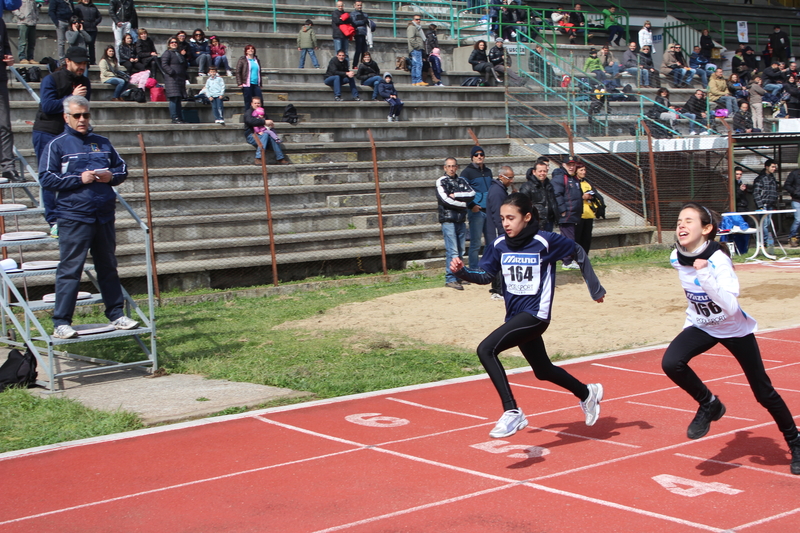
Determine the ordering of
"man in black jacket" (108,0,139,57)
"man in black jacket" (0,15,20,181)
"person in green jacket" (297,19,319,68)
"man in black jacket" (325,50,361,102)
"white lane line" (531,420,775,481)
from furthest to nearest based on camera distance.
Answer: "person in green jacket" (297,19,319,68) → "man in black jacket" (325,50,361,102) → "man in black jacket" (108,0,139,57) → "man in black jacket" (0,15,20,181) → "white lane line" (531,420,775,481)

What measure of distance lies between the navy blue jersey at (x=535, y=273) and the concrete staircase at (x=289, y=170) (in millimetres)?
9876

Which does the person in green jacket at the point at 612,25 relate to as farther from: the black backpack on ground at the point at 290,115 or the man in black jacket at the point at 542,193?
the man in black jacket at the point at 542,193

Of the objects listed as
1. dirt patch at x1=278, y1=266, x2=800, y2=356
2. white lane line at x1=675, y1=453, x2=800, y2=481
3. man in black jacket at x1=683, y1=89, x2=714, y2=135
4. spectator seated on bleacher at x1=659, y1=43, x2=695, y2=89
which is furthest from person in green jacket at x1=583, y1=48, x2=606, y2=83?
white lane line at x1=675, y1=453, x2=800, y2=481

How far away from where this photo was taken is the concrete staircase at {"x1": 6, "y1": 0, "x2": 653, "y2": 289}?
16.1 meters

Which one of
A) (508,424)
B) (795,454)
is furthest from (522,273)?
(795,454)

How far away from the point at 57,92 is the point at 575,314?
23.9ft

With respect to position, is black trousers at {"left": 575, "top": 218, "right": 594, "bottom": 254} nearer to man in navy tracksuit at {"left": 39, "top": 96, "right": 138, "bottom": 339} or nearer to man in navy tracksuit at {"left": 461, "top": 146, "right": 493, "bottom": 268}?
man in navy tracksuit at {"left": 461, "top": 146, "right": 493, "bottom": 268}

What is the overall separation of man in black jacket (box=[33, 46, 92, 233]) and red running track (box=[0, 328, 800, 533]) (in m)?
4.32

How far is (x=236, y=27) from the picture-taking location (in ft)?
80.0

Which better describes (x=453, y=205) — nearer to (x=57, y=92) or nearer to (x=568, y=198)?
(x=568, y=198)

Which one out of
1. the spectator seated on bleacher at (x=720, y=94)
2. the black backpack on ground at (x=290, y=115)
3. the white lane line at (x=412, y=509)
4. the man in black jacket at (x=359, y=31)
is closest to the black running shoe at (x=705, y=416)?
the white lane line at (x=412, y=509)

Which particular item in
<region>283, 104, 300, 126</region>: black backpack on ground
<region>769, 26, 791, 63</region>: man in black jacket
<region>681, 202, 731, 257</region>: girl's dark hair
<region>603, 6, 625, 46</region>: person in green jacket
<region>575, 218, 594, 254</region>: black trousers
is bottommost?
<region>575, 218, 594, 254</region>: black trousers

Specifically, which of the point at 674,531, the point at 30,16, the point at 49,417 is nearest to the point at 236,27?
the point at 30,16

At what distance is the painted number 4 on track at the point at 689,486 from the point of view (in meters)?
5.12
